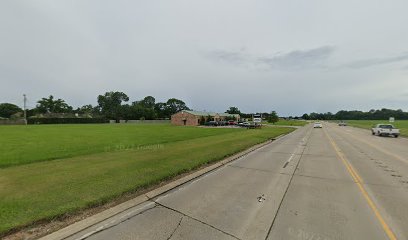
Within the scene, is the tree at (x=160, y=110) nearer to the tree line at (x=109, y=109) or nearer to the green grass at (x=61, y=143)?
the tree line at (x=109, y=109)

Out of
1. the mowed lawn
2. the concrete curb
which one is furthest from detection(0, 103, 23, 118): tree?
the concrete curb

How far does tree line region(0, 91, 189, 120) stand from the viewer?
383 feet

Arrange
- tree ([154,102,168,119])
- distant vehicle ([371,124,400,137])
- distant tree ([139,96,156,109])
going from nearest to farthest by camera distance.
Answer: distant vehicle ([371,124,400,137]), tree ([154,102,168,119]), distant tree ([139,96,156,109])

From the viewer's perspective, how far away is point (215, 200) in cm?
648

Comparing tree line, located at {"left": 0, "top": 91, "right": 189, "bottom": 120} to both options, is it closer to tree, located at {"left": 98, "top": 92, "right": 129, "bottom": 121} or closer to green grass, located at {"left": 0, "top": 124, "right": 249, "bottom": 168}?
tree, located at {"left": 98, "top": 92, "right": 129, "bottom": 121}

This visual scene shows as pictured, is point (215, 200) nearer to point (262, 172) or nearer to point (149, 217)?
point (149, 217)

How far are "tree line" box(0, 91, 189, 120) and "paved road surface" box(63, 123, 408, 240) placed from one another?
362ft

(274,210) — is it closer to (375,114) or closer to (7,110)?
(7,110)

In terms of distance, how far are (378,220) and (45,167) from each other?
10.9m

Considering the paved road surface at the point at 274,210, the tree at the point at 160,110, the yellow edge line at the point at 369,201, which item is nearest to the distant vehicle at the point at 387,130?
the yellow edge line at the point at 369,201

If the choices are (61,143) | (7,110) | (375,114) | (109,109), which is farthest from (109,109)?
(375,114)

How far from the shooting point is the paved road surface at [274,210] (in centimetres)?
464

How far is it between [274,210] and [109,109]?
467 ft

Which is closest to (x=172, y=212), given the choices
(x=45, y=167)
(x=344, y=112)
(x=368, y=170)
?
(x=45, y=167)
